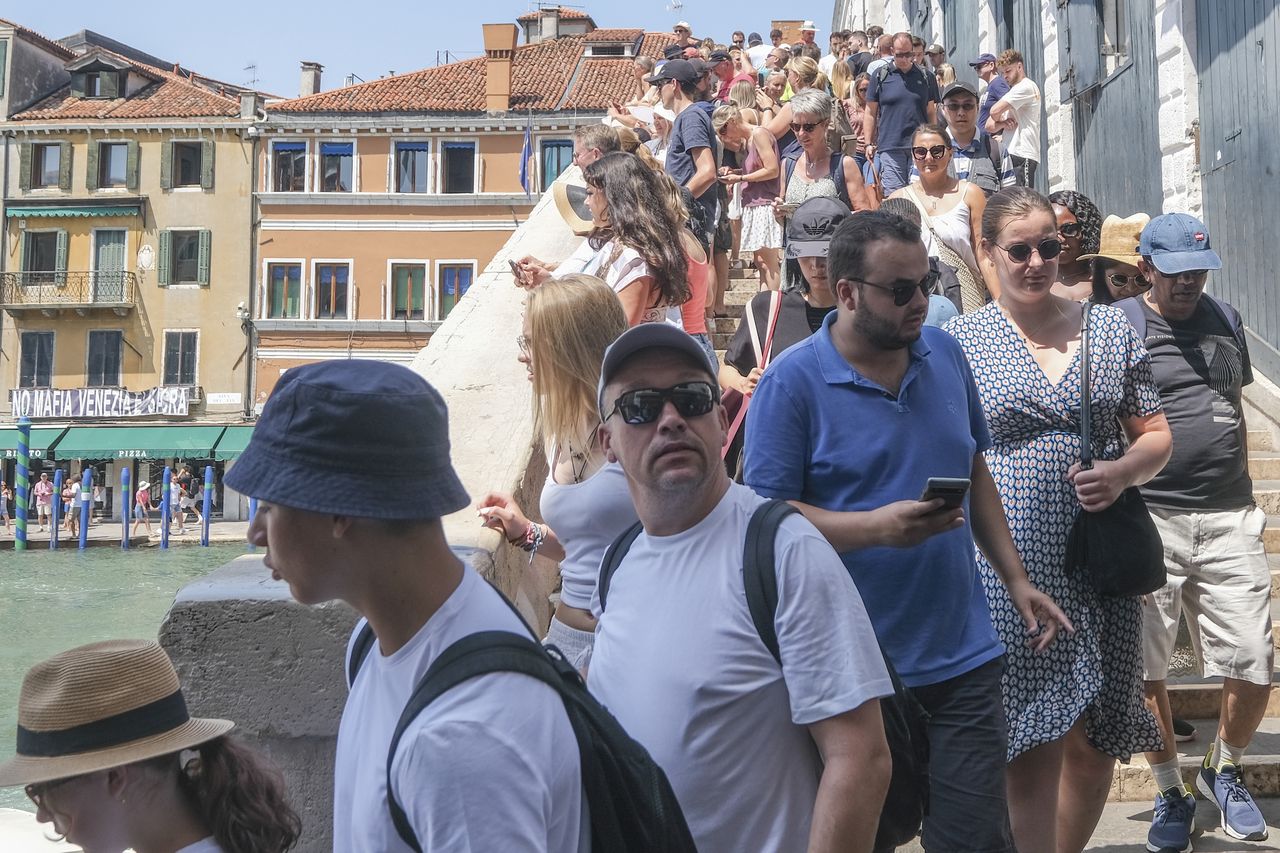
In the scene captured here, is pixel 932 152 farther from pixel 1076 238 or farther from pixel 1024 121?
pixel 1024 121

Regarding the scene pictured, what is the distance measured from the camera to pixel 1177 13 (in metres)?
9.34

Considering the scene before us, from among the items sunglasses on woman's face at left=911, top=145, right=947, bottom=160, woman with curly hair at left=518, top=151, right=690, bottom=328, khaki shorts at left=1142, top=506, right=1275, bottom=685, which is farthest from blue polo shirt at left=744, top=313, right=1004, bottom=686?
sunglasses on woman's face at left=911, top=145, right=947, bottom=160

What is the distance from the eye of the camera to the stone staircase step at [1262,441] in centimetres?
722

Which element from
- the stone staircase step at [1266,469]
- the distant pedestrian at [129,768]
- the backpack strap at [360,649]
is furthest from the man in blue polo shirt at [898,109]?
the backpack strap at [360,649]

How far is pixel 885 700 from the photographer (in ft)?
6.93

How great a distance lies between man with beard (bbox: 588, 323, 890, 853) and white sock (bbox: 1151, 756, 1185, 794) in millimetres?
2368

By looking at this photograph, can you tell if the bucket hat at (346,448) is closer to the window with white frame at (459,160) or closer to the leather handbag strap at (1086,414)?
the leather handbag strap at (1086,414)

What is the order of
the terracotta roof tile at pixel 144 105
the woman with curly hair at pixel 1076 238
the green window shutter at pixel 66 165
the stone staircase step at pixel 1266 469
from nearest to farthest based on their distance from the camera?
the woman with curly hair at pixel 1076 238, the stone staircase step at pixel 1266 469, the green window shutter at pixel 66 165, the terracotta roof tile at pixel 144 105

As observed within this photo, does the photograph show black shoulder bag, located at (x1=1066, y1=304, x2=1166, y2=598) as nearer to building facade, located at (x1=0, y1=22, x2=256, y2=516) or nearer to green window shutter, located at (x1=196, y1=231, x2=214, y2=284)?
building facade, located at (x1=0, y1=22, x2=256, y2=516)

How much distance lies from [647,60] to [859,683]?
15707 mm

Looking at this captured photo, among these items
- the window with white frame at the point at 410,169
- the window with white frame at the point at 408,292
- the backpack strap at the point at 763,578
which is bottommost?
the backpack strap at the point at 763,578

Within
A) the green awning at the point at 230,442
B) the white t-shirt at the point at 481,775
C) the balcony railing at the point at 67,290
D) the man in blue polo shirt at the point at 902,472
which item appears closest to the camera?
the white t-shirt at the point at 481,775

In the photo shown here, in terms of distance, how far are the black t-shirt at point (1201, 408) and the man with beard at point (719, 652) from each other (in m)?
2.69

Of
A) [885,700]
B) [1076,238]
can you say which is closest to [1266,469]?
[1076,238]
